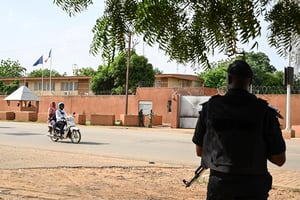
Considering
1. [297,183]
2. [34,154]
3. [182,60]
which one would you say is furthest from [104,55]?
[34,154]

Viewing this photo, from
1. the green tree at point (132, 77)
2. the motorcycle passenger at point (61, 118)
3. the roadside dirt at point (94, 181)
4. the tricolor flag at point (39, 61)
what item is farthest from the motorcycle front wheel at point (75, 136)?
the tricolor flag at point (39, 61)

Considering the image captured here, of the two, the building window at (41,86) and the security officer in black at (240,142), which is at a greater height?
the building window at (41,86)

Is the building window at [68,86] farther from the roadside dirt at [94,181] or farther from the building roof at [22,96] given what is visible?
the roadside dirt at [94,181]

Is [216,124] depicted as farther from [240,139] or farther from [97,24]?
[97,24]

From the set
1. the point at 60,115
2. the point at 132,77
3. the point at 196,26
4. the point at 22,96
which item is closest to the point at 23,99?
the point at 22,96

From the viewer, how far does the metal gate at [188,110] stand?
32.3 meters

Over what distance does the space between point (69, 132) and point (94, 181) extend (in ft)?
31.8

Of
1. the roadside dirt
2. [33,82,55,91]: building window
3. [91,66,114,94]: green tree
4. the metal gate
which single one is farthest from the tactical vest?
[33,82,55,91]: building window

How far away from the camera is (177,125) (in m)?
32.9

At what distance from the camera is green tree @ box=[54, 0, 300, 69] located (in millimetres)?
3029

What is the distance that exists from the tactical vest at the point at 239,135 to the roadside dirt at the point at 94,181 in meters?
3.89

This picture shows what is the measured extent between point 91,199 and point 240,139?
13.2 feet

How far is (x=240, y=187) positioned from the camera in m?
3.08

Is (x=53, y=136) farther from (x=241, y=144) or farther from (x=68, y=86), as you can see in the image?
(x=68, y=86)
